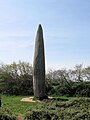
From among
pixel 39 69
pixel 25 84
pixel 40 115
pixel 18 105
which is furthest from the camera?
pixel 25 84

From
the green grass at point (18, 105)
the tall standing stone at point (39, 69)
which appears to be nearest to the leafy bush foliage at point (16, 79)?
the tall standing stone at point (39, 69)

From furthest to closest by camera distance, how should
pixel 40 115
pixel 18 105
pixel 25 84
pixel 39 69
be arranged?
pixel 25 84 → pixel 39 69 → pixel 18 105 → pixel 40 115

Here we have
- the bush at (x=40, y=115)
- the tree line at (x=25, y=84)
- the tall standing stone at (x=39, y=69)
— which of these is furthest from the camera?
the tree line at (x=25, y=84)

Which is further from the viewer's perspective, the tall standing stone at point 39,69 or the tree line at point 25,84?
the tree line at point 25,84

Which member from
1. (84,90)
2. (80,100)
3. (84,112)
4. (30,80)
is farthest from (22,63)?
(84,112)

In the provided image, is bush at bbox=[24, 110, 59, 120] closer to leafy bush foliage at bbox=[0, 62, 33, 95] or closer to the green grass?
the green grass

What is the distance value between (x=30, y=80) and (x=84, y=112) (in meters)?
22.0

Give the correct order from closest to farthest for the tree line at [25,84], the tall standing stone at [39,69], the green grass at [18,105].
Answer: the green grass at [18,105]
the tall standing stone at [39,69]
the tree line at [25,84]

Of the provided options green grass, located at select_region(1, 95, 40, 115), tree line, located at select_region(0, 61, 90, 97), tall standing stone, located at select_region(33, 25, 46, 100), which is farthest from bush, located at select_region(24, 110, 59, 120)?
tree line, located at select_region(0, 61, 90, 97)

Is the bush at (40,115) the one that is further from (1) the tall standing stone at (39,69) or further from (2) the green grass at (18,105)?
(1) the tall standing stone at (39,69)

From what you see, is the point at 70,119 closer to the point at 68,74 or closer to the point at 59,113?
the point at 59,113

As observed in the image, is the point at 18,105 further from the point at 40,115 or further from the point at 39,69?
the point at 40,115

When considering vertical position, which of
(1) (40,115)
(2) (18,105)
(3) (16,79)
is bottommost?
(2) (18,105)

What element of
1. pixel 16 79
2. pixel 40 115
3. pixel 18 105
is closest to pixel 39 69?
pixel 18 105
